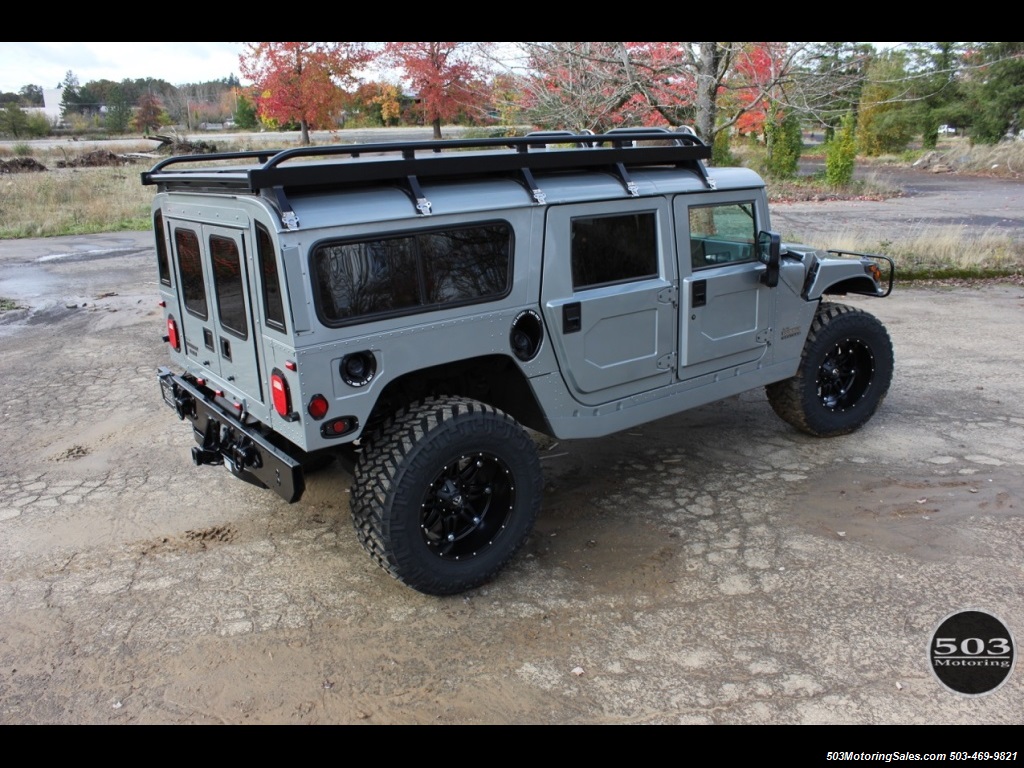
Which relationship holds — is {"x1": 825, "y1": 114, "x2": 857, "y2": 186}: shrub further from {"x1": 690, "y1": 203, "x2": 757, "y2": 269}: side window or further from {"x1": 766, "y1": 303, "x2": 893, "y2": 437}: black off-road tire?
{"x1": 690, "y1": 203, "x2": 757, "y2": 269}: side window

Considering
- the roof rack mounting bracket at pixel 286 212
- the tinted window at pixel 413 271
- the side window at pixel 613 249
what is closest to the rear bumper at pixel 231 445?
the tinted window at pixel 413 271

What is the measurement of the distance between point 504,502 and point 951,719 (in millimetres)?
2144

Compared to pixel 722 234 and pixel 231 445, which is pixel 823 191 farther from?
pixel 231 445

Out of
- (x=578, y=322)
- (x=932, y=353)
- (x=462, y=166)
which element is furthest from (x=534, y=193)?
(x=932, y=353)

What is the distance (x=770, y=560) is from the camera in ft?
14.0

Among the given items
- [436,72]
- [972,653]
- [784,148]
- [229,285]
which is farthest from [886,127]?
[229,285]

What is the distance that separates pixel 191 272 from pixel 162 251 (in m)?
0.56

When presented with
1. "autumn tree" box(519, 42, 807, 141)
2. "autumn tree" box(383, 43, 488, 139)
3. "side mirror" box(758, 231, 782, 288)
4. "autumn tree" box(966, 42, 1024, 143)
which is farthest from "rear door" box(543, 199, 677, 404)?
"autumn tree" box(966, 42, 1024, 143)

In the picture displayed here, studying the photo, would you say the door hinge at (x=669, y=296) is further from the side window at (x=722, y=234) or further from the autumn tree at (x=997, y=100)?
the autumn tree at (x=997, y=100)

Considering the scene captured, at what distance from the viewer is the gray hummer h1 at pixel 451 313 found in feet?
11.7

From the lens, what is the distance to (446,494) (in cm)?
392

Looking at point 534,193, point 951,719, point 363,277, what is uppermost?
point 534,193

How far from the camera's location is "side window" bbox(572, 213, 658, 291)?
169 inches

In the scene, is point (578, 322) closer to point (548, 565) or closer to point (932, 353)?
point (548, 565)
